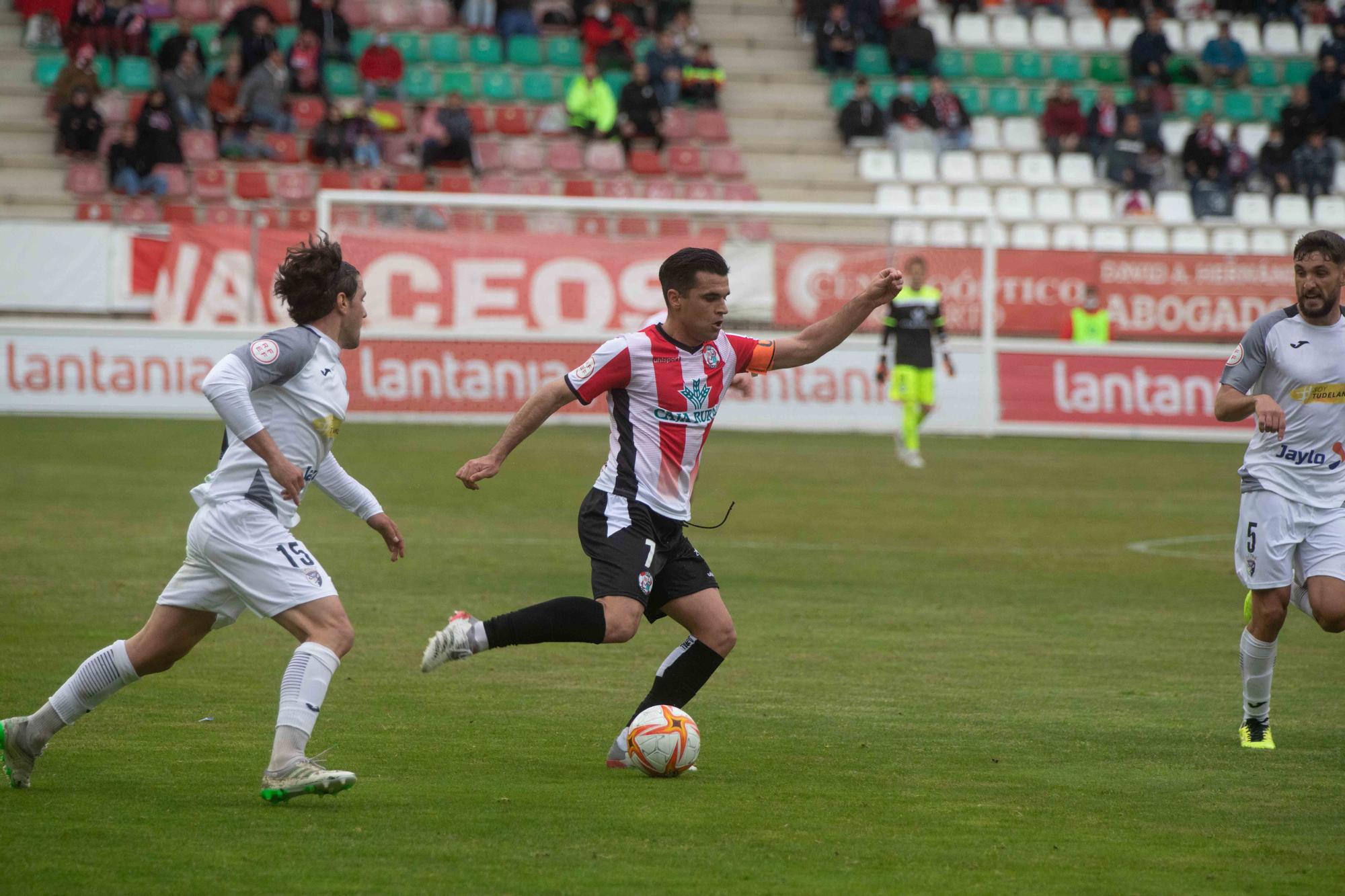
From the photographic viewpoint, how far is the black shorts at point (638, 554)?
6.43 m

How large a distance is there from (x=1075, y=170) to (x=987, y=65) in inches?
140

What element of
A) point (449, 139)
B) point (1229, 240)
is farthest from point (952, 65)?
point (449, 139)

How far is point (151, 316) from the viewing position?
2417 centimetres

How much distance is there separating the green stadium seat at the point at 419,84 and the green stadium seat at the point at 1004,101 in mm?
10854

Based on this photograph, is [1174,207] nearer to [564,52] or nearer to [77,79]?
[564,52]

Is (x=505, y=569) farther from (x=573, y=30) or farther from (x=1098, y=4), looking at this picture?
(x=1098, y=4)

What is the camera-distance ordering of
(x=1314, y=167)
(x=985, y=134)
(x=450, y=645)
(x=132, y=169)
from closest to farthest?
(x=450, y=645), (x=132, y=169), (x=1314, y=167), (x=985, y=134)

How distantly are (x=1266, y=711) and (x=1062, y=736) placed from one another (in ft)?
2.91

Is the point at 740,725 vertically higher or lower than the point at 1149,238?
lower

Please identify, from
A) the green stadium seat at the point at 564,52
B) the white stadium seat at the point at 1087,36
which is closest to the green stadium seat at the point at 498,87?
the green stadium seat at the point at 564,52

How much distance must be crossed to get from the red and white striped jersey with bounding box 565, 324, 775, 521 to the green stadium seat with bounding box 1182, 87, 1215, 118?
2876 centimetres

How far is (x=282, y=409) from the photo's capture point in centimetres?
586

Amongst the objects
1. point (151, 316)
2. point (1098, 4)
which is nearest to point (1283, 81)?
point (1098, 4)

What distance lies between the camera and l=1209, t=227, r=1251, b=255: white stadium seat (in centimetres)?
2911
